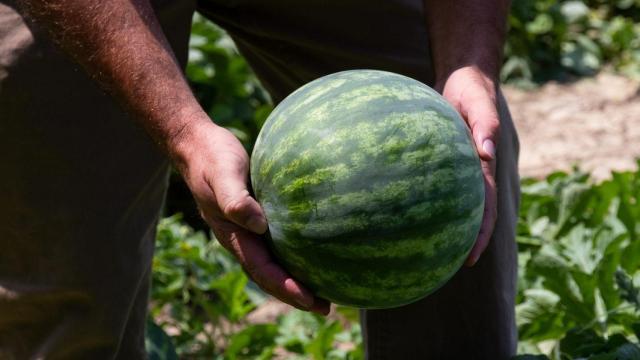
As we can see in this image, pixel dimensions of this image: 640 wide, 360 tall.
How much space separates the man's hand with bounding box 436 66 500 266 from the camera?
2.16m

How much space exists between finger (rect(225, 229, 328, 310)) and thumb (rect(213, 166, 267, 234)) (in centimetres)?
7

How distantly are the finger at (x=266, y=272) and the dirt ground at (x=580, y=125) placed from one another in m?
3.31

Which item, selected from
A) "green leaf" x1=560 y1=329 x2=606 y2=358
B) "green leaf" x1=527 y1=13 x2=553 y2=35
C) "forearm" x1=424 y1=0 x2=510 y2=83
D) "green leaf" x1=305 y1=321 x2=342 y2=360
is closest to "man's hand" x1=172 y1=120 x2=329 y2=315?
"forearm" x1=424 y1=0 x2=510 y2=83

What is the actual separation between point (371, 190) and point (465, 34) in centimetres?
76

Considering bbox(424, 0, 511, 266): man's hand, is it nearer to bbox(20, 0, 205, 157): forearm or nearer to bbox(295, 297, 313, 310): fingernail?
bbox(295, 297, 313, 310): fingernail

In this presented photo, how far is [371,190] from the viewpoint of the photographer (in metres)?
1.86

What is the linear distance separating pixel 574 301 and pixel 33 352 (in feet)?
5.21

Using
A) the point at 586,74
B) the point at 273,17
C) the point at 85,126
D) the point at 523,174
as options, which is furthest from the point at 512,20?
the point at 85,126

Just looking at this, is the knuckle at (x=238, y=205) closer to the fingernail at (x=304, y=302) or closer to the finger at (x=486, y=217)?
the fingernail at (x=304, y=302)

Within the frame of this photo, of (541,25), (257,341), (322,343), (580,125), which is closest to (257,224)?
(322,343)

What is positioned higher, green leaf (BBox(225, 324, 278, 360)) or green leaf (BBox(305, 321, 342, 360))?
green leaf (BBox(305, 321, 342, 360))

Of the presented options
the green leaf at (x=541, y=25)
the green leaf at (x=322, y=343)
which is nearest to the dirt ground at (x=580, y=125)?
the green leaf at (x=541, y=25)

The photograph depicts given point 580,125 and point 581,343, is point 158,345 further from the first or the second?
point 580,125

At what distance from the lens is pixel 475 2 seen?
252 centimetres
